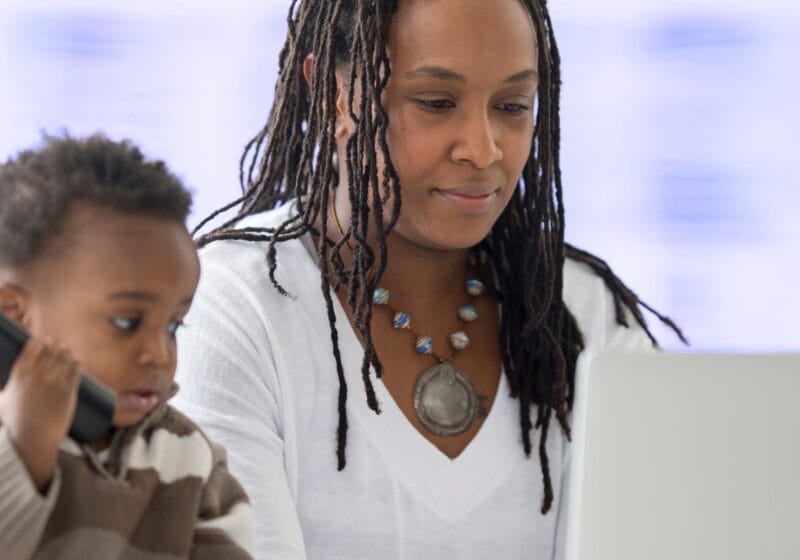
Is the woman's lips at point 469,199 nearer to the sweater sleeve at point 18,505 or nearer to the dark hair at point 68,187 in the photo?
the dark hair at point 68,187

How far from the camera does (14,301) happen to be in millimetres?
690

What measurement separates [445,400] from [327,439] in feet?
0.39

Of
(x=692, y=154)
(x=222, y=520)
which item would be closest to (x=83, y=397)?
(x=222, y=520)

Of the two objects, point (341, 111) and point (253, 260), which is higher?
point (341, 111)

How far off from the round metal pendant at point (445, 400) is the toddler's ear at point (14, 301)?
0.55 meters

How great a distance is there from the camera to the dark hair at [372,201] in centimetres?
119

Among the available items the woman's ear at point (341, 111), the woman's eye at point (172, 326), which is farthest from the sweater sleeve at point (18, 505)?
the woman's ear at point (341, 111)

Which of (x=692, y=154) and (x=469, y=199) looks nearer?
(x=469, y=199)

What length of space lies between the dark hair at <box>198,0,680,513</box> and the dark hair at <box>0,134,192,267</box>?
0.45 metres

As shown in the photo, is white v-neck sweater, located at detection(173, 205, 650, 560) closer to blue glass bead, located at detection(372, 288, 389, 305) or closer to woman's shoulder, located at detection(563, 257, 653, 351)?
blue glass bead, located at detection(372, 288, 389, 305)

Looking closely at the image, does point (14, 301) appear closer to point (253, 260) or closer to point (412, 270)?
point (253, 260)

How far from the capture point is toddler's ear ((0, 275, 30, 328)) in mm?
688

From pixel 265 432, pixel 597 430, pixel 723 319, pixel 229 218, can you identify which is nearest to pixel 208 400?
pixel 265 432

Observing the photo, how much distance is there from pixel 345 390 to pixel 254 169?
0.34 metres
